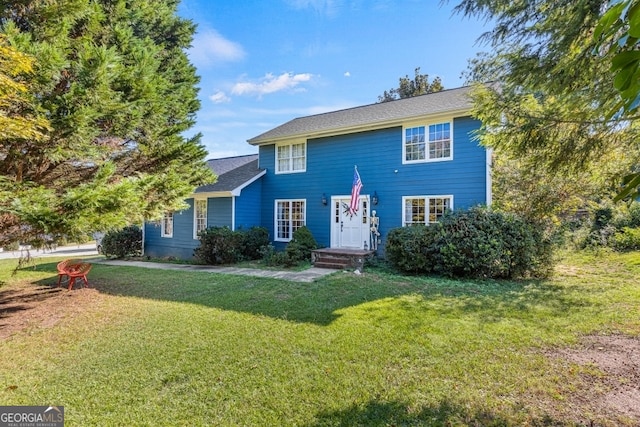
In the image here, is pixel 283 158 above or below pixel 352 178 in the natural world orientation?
above

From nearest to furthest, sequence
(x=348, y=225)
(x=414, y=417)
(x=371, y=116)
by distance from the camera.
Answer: (x=414, y=417) → (x=348, y=225) → (x=371, y=116)

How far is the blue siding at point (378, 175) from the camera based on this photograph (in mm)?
10531

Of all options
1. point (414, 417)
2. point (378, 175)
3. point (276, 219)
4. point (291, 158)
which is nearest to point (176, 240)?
point (276, 219)

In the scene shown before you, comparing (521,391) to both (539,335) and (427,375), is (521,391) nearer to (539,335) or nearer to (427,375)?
(427,375)

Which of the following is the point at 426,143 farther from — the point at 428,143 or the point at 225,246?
the point at 225,246

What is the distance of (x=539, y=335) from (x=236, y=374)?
432cm

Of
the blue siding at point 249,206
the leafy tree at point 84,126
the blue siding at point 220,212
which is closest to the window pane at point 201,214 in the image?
the blue siding at point 220,212

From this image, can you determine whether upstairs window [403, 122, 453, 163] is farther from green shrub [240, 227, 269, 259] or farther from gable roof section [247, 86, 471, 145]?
green shrub [240, 227, 269, 259]

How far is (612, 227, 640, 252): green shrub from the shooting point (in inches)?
515

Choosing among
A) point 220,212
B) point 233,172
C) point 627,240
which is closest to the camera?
point 627,240

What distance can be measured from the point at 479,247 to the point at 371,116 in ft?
22.8

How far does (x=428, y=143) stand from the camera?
11.3 meters

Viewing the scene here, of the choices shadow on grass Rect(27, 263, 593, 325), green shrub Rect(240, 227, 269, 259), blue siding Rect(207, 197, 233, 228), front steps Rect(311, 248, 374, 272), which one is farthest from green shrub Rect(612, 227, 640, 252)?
blue siding Rect(207, 197, 233, 228)

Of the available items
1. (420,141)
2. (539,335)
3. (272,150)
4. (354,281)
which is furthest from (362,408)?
(272,150)
